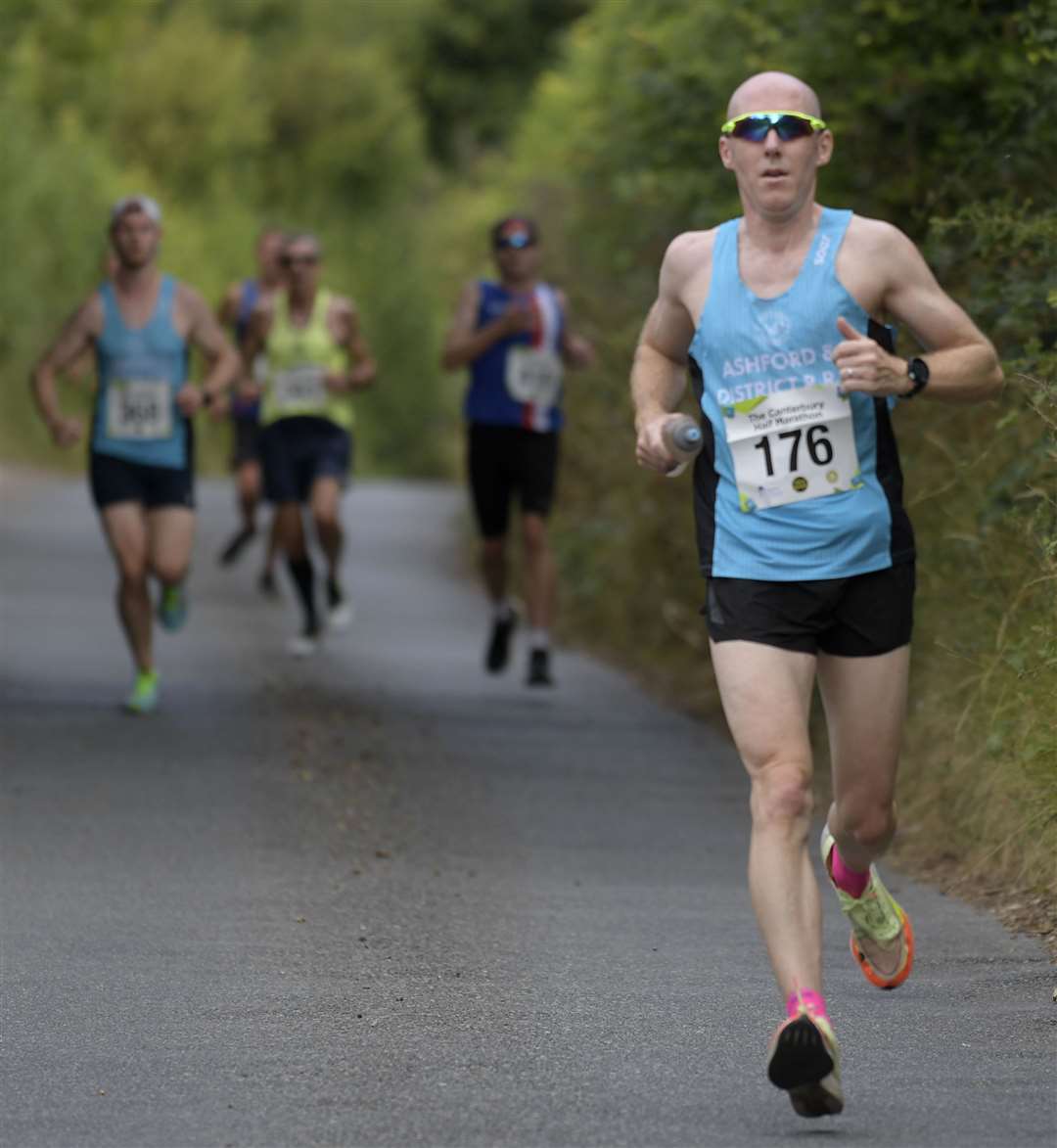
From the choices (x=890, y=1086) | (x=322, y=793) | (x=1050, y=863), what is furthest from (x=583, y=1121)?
(x=322, y=793)

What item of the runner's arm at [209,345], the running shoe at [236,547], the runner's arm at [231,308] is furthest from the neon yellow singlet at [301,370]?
the running shoe at [236,547]

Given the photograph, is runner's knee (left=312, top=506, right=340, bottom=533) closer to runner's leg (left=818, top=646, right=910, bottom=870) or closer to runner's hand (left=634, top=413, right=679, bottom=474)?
runner's leg (left=818, top=646, right=910, bottom=870)

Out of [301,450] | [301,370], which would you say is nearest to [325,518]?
[301,450]

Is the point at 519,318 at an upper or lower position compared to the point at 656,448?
lower

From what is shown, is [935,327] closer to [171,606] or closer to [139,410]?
[139,410]

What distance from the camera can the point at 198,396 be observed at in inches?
510

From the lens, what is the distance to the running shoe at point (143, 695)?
43.4ft

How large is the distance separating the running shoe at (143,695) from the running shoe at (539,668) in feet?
7.18

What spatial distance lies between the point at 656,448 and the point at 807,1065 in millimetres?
1354

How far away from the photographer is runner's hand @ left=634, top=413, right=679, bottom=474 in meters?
6.24

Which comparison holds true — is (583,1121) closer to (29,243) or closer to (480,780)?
(480,780)

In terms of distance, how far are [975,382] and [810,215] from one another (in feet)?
1.63

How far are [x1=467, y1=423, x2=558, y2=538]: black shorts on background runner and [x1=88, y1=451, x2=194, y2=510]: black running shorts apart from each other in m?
1.88

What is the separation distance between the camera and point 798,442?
6.25m
